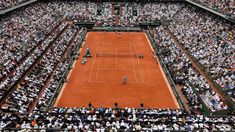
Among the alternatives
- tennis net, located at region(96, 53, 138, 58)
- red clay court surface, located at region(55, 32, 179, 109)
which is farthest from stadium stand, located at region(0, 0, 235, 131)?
tennis net, located at region(96, 53, 138, 58)

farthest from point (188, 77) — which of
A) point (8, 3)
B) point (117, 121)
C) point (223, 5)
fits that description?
point (8, 3)

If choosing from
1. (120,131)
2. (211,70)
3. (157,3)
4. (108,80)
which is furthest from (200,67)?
(157,3)

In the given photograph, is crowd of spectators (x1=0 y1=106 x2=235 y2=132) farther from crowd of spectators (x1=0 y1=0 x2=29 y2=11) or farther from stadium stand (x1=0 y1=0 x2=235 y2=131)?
crowd of spectators (x1=0 y1=0 x2=29 y2=11)

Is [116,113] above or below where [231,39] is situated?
below

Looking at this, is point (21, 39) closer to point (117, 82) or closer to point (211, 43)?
point (117, 82)

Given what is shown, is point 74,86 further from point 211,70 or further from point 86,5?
point 86,5
